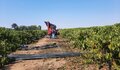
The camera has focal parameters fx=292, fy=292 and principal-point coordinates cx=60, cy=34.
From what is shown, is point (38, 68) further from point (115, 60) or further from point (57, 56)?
point (115, 60)

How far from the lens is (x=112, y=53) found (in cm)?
824

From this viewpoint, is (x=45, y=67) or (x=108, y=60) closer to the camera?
(x=108, y=60)

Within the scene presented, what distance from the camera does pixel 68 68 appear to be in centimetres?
1114

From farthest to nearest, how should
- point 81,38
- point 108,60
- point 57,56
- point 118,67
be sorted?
point 81,38 < point 57,56 < point 108,60 < point 118,67

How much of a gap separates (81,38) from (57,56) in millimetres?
5451

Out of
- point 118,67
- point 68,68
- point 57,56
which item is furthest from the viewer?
point 57,56

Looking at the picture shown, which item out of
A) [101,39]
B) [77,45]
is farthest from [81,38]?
[101,39]

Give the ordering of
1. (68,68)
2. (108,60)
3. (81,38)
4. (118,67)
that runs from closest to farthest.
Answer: (118,67)
(108,60)
(68,68)
(81,38)

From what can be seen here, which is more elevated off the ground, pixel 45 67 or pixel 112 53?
pixel 112 53

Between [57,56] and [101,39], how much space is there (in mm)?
5571

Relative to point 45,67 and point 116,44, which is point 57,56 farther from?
point 116,44

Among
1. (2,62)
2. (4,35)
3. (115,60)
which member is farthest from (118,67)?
→ (4,35)

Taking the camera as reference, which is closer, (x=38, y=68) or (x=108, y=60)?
(x=108, y=60)

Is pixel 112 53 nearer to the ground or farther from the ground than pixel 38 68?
farther from the ground
